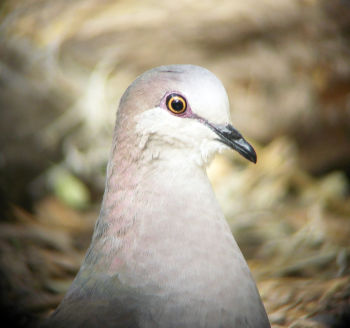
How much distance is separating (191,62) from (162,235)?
1.77 meters

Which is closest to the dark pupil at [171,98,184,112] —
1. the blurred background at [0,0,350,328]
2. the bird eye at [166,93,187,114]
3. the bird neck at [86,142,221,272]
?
the bird eye at [166,93,187,114]

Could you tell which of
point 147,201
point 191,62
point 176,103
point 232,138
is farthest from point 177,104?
point 191,62

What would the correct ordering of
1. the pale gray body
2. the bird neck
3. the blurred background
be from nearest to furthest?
1. the pale gray body
2. the bird neck
3. the blurred background

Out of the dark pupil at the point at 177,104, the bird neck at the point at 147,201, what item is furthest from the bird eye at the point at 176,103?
the bird neck at the point at 147,201

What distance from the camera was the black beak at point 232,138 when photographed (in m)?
1.38

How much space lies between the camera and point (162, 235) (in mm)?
1375

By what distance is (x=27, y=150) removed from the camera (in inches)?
112

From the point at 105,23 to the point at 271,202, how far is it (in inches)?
55.3

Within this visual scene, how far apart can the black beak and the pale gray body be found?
23mm

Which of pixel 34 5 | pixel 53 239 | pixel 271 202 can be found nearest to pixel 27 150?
pixel 53 239

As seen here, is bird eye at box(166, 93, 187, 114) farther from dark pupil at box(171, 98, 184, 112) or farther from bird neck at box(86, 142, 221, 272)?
bird neck at box(86, 142, 221, 272)

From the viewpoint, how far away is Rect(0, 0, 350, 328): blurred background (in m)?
2.82

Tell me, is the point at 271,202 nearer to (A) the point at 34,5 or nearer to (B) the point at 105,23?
(B) the point at 105,23

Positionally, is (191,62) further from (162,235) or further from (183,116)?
(162,235)
